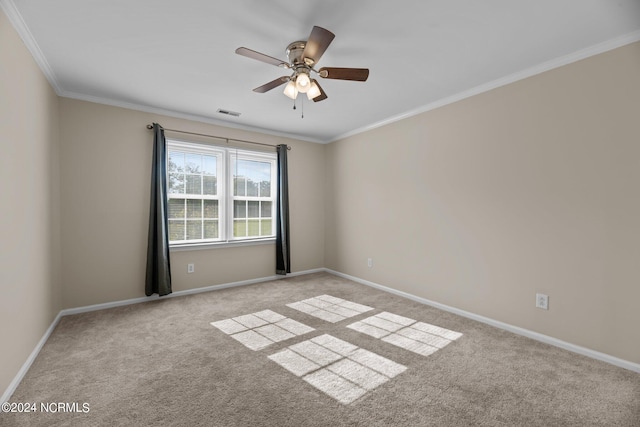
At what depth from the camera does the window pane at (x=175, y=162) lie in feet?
13.3

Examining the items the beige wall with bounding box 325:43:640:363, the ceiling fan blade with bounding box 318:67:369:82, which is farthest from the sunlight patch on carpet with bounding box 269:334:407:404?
the ceiling fan blade with bounding box 318:67:369:82

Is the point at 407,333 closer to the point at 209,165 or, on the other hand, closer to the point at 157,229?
the point at 157,229

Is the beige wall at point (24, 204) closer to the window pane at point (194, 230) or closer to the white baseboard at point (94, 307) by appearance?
the white baseboard at point (94, 307)

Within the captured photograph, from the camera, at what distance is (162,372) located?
7.14 ft

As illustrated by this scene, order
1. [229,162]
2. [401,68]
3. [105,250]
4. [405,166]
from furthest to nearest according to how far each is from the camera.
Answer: [229,162] → [405,166] → [105,250] → [401,68]

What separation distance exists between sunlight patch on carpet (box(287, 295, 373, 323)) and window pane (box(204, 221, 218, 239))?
1.64 metres

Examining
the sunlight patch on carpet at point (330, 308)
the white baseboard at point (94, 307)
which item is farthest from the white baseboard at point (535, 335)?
the white baseboard at point (94, 307)

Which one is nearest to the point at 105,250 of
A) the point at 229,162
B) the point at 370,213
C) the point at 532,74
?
the point at 229,162

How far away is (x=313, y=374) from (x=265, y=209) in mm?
3186

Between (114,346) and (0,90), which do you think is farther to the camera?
(114,346)

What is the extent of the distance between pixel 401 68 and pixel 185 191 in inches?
126

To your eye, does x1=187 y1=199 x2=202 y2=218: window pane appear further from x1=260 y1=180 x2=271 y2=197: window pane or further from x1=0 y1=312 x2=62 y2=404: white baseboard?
x1=0 y1=312 x2=62 y2=404: white baseboard

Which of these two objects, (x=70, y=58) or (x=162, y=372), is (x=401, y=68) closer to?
(x=70, y=58)

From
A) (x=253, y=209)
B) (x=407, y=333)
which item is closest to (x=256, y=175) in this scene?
(x=253, y=209)
